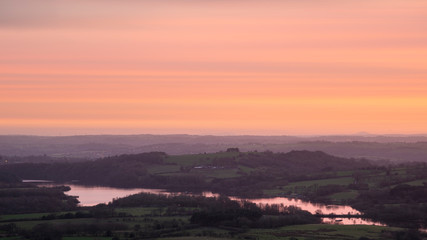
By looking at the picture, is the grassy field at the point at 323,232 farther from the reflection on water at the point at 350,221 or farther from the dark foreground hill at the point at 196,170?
the dark foreground hill at the point at 196,170

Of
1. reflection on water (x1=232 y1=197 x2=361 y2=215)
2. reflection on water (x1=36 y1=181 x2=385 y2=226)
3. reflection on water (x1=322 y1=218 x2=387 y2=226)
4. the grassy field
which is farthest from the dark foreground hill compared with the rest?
the grassy field

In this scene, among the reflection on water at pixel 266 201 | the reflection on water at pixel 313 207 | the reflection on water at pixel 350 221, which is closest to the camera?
the reflection on water at pixel 350 221

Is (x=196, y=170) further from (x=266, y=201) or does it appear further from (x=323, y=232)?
(x=323, y=232)

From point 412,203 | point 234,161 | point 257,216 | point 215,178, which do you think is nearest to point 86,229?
point 257,216

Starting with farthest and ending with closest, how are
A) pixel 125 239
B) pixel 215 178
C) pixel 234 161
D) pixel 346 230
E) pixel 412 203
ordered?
pixel 234 161 → pixel 215 178 → pixel 412 203 → pixel 346 230 → pixel 125 239

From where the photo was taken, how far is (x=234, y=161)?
506 ft

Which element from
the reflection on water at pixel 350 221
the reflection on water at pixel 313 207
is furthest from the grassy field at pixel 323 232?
the reflection on water at pixel 313 207

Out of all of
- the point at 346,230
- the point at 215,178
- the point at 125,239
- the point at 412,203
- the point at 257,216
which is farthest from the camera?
the point at 215,178

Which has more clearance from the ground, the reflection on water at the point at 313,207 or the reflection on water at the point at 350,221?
the reflection on water at the point at 313,207

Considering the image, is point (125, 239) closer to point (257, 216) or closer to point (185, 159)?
point (257, 216)

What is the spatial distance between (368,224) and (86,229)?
31.5m

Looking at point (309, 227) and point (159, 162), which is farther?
point (159, 162)

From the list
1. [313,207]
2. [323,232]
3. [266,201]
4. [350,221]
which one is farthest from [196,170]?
[323,232]

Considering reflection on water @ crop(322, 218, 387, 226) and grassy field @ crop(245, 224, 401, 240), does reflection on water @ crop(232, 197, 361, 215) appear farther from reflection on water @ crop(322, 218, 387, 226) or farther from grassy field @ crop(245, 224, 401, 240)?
grassy field @ crop(245, 224, 401, 240)
